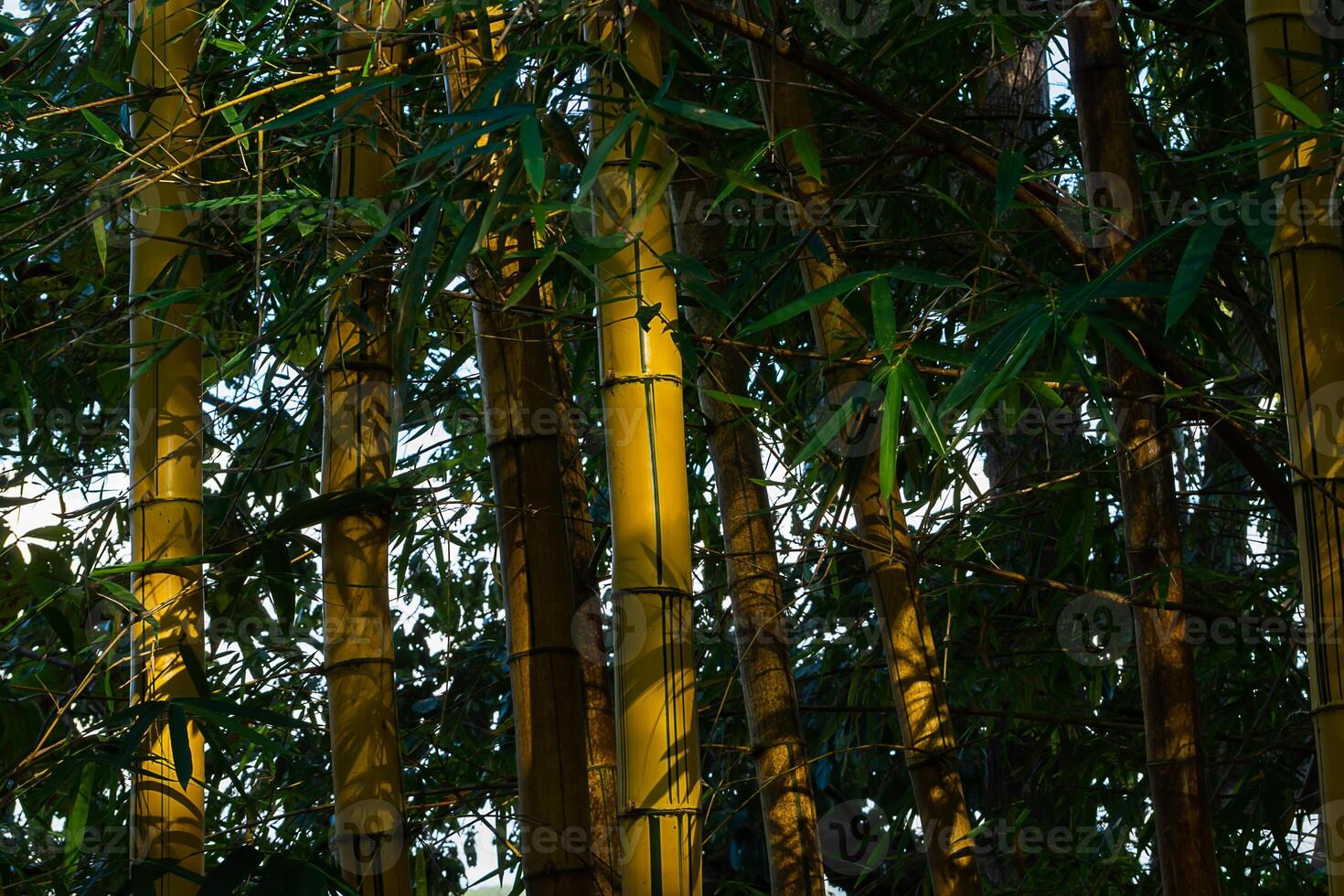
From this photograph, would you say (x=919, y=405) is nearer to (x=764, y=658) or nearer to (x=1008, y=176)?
(x=1008, y=176)

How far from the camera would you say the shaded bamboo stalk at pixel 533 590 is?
1768 mm

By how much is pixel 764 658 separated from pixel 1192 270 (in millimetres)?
1012

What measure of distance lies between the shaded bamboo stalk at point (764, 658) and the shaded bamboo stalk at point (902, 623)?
0.18 meters

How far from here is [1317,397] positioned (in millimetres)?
1513

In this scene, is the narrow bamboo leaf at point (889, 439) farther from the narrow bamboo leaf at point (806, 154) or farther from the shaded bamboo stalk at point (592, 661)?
the shaded bamboo stalk at point (592, 661)

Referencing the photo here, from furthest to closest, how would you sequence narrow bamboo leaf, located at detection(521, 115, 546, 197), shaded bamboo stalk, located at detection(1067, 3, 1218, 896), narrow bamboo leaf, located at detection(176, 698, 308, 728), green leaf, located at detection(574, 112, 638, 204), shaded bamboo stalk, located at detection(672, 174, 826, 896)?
shaded bamboo stalk, located at detection(672, 174, 826, 896)
shaded bamboo stalk, located at detection(1067, 3, 1218, 896)
narrow bamboo leaf, located at detection(176, 698, 308, 728)
green leaf, located at detection(574, 112, 638, 204)
narrow bamboo leaf, located at detection(521, 115, 546, 197)

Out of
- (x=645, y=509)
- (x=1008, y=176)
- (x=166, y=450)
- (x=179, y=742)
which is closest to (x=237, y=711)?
(x=179, y=742)

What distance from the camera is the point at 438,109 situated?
2.23m

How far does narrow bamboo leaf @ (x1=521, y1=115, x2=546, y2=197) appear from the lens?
1176mm

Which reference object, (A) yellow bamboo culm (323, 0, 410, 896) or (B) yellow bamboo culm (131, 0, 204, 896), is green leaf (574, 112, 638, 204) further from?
(B) yellow bamboo culm (131, 0, 204, 896)

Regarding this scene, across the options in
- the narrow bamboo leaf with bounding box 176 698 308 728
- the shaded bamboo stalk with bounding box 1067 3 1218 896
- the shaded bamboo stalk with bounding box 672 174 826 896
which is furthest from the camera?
the shaded bamboo stalk with bounding box 672 174 826 896

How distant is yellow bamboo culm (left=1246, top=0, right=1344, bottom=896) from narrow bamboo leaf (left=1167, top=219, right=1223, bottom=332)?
0.75ft

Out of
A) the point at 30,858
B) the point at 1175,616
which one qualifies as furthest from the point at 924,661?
the point at 30,858

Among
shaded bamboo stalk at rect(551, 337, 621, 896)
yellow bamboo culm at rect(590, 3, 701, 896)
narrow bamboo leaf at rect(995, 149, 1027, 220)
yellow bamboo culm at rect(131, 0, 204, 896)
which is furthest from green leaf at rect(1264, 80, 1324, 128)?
yellow bamboo culm at rect(131, 0, 204, 896)
